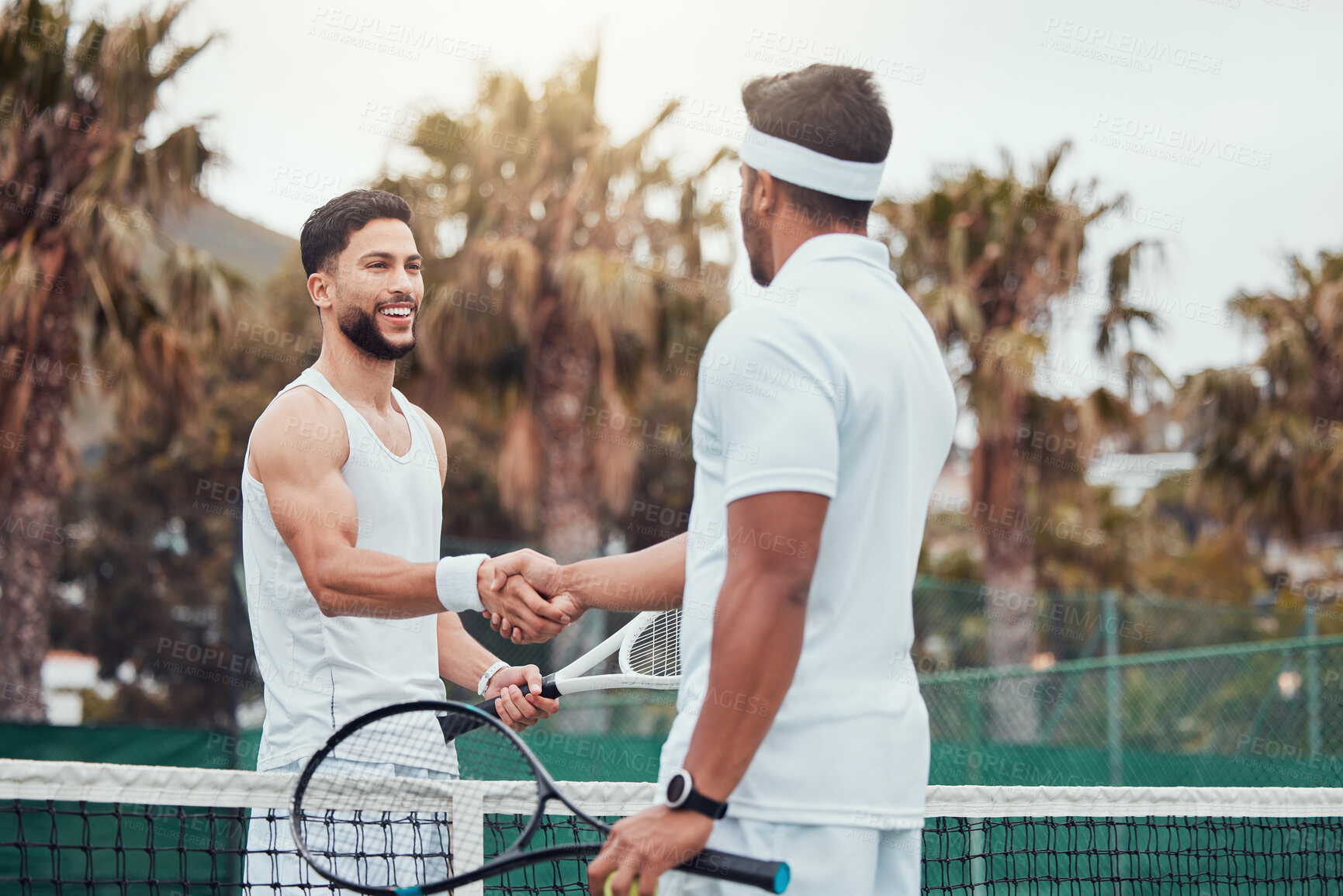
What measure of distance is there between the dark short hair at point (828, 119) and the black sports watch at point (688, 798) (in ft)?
2.87

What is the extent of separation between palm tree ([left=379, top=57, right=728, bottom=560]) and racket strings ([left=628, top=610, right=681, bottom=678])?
10348 millimetres

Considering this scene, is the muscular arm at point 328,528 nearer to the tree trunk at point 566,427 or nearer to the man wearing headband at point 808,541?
the man wearing headband at point 808,541

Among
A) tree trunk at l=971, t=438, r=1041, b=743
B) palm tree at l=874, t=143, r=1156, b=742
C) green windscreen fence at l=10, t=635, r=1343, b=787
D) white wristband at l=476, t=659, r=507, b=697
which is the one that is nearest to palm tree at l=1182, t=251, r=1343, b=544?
palm tree at l=874, t=143, r=1156, b=742

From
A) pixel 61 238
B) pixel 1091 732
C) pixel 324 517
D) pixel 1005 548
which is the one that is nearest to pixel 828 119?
pixel 324 517

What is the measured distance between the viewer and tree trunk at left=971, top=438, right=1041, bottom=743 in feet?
45.2

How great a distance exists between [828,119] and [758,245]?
23 centimetres

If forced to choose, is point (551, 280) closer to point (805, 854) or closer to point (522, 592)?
point (522, 592)

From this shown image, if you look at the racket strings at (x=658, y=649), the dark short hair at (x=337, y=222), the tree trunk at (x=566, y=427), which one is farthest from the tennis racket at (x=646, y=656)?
the tree trunk at (x=566, y=427)

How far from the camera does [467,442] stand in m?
22.0

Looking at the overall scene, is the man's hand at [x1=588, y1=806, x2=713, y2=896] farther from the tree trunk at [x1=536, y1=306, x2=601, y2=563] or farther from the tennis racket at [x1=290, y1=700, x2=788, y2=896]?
the tree trunk at [x1=536, y1=306, x2=601, y2=563]

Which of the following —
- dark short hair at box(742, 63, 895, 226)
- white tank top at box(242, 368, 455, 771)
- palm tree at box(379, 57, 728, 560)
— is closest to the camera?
dark short hair at box(742, 63, 895, 226)

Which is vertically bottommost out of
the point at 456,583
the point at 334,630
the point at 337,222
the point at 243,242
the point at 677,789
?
the point at 677,789

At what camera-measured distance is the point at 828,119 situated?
1.77 metres

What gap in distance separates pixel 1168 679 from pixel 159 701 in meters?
20.2
